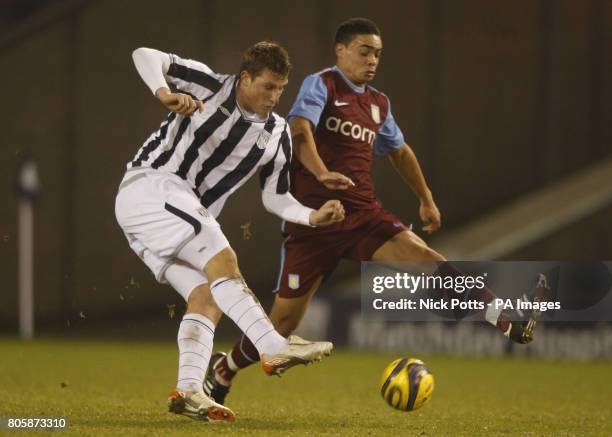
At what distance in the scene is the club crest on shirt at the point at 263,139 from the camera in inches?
197

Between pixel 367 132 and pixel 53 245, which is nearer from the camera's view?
pixel 367 132

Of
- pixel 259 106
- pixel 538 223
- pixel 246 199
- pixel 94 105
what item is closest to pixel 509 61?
pixel 538 223

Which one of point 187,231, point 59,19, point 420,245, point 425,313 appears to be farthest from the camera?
point 59,19

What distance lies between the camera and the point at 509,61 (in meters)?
13.9

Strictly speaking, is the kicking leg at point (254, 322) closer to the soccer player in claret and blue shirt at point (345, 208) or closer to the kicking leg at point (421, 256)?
the soccer player in claret and blue shirt at point (345, 208)

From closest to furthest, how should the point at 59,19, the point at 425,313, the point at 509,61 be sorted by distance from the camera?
the point at 425,313 < the point at 59,19 < the point at 509,61

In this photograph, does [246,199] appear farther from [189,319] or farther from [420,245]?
[189,319]

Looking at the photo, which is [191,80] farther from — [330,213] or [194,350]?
[194,350]

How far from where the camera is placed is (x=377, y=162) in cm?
1337

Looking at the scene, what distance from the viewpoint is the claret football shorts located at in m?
5.77

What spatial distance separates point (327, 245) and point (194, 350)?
1.28m

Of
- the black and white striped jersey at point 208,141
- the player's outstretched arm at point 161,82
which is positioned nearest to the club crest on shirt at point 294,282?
the black and white striped jersey at point 208,141

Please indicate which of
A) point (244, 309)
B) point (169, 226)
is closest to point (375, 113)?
point (169, 226)

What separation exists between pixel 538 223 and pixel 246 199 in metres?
3.43
